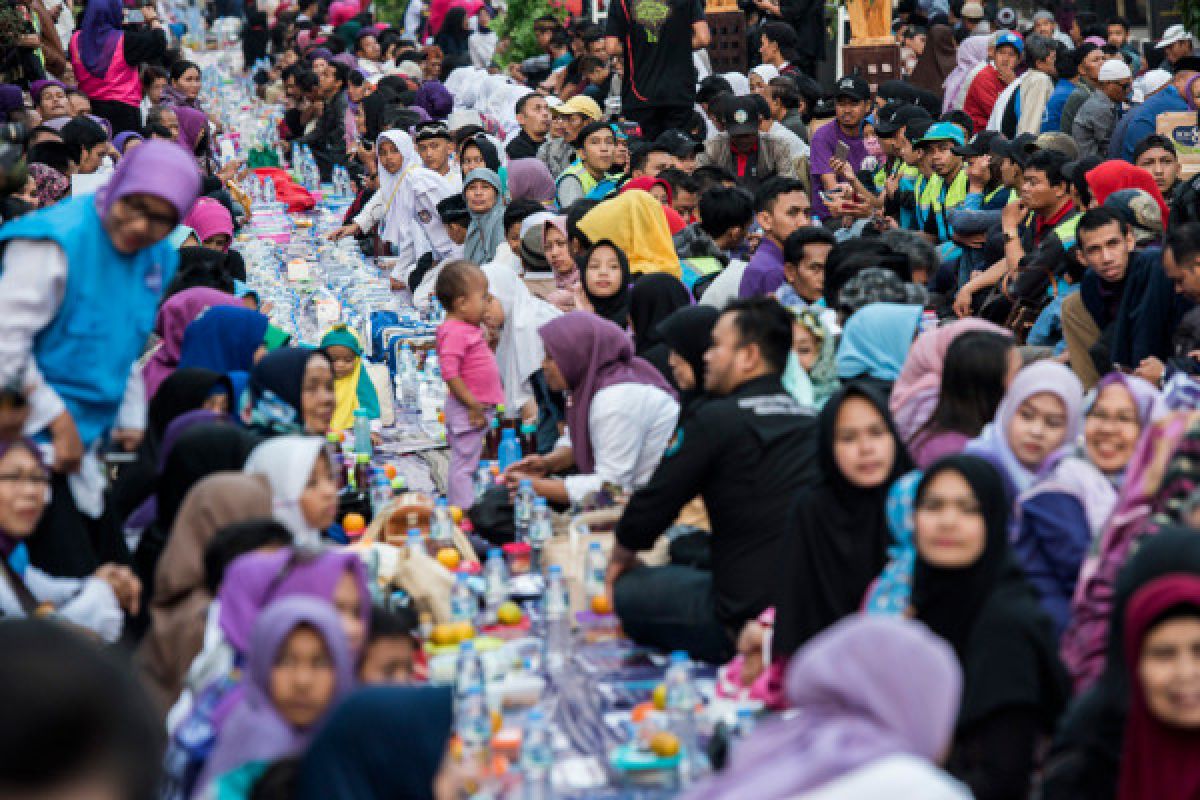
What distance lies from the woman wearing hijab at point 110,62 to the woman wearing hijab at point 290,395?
8417mm

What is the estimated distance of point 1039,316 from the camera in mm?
7234

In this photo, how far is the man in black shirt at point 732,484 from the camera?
4727 mm

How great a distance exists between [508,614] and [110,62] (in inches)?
364

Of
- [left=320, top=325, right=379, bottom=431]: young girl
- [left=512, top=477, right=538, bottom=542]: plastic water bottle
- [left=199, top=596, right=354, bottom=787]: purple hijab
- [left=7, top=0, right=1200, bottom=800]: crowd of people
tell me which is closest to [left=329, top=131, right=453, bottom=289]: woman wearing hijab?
[left=7, top=0, right=1200, bottom=800]: crowd of people

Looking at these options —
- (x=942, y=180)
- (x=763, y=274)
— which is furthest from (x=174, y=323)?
(x=942, y=180)

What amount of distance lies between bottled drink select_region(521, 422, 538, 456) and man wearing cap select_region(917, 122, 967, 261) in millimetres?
2960

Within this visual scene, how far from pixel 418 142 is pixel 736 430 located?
6381 mm

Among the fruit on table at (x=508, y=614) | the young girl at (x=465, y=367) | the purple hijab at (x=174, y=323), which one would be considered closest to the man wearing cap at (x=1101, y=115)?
the young girl at (x=465, y=367)

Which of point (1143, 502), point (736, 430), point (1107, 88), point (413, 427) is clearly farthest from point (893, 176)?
point (1143, 502)

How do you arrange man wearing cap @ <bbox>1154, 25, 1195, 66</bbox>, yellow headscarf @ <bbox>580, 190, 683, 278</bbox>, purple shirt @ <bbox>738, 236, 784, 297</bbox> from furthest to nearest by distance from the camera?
man wearing cap @ <bbox>1154, 25, 1195, 66</bbox> → yellow headscarf @ <bbox>580, 190, 683, 278</bbox> → purple shirt @ <bbox>738, 236, 784, 297</bbox>

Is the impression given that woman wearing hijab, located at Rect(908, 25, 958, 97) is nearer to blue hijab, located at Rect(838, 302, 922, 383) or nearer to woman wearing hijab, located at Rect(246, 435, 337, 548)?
blue hijab, located at Rect(838, 302, 922, 383)

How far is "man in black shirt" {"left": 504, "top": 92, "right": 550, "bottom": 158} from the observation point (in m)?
11.5

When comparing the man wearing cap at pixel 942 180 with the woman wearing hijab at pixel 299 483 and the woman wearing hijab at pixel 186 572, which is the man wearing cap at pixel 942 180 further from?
the woman wearing hijab at pixel 186 572

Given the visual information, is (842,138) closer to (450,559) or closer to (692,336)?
(692,336)
